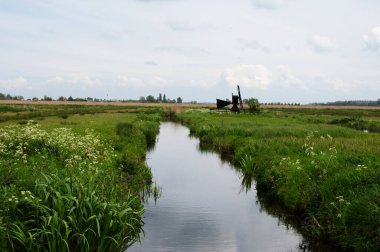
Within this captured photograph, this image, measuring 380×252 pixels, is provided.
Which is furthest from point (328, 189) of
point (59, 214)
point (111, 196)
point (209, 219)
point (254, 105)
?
point (254, 105)

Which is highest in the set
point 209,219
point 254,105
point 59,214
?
point 254,105

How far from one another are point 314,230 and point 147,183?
855cm

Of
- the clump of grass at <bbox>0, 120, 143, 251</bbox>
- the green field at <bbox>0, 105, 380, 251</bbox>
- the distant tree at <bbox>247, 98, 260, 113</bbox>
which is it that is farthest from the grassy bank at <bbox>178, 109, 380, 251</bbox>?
the distant tree at <bbox>247, 98, 260, 113</bbox>

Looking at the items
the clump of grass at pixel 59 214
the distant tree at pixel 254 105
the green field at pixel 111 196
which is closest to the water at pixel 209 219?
the green field at pixel 111 196

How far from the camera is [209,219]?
14695 millimetres

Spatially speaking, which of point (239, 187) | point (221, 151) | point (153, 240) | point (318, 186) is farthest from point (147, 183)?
point (221, 151)

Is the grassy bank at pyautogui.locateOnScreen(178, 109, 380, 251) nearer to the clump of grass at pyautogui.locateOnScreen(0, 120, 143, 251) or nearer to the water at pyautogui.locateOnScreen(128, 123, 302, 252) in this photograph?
the water at pyautogui.locateOnScreen(128, 123, 302, 252)

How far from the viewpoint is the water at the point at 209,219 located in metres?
12.3

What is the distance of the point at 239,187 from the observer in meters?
20.1

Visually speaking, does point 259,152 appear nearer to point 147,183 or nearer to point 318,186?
point 147,183

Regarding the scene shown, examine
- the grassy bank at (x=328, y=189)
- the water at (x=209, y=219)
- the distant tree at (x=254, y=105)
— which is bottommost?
the water at (x=209, y=219)

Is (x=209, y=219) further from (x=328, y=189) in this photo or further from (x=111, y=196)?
(x=111, y=196)

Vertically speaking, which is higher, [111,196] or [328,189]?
[111,196]

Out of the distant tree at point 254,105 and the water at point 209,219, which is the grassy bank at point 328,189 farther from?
the distant tree at point 254,105
